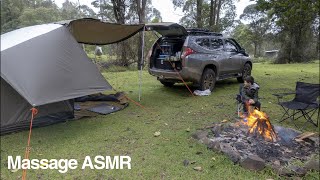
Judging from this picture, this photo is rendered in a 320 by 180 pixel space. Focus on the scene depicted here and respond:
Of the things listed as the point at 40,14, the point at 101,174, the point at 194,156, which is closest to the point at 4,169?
the point at 101,174

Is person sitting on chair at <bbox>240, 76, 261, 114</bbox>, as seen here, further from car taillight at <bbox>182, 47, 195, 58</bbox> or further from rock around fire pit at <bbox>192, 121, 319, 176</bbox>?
car taillight at <bbox>182, 47, 195, 58</bbox>

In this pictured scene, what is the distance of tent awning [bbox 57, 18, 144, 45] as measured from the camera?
235 inches

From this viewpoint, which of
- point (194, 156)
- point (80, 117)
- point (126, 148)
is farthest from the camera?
point (80, 117)

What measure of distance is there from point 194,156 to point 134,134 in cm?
136

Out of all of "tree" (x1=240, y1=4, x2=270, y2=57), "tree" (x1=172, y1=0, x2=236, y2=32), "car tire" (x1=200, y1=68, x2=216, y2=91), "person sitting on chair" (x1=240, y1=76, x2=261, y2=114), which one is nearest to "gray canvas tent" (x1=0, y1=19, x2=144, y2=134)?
"person sitting on chair" (x1=240, y1=76, x2=261, y2=114)

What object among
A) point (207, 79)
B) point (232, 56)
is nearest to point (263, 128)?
point (207, 79)

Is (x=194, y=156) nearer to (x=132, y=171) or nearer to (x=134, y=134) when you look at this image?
(x=132, y=171)

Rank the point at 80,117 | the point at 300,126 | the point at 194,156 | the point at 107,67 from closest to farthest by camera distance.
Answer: the point at 194,156 → the point at 300,126 → the point at 80,117 → the point at 107,67

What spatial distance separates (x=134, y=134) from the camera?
5070 mm

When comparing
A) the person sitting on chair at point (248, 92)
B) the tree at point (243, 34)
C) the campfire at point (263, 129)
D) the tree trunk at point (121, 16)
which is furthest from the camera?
the tree at point (243, 34)

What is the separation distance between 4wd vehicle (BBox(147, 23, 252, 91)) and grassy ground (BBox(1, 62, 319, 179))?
71 cm

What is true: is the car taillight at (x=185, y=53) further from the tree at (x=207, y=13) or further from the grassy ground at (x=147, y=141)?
the tree at (x=207, y=13)

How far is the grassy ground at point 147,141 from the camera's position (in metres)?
3.67

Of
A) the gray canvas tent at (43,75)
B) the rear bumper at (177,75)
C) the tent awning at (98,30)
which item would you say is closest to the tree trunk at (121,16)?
the rear bumper at (177,75)
